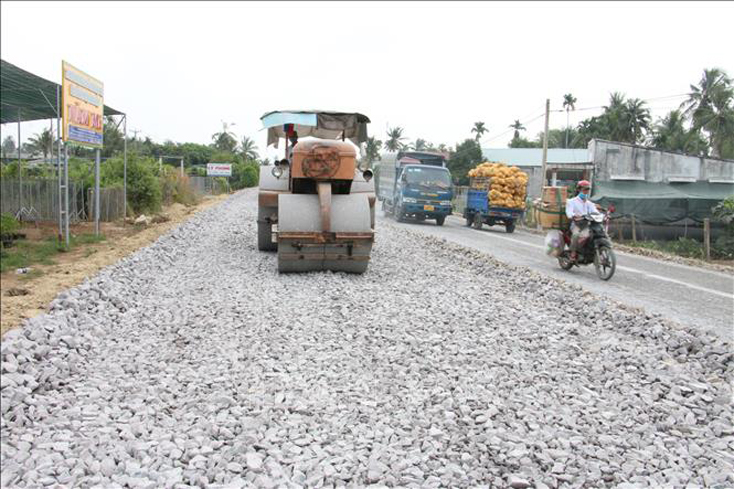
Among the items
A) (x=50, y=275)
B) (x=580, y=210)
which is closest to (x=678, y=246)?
(x=580, y=210)

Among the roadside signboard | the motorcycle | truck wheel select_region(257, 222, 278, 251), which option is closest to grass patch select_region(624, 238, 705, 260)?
the motorcycle

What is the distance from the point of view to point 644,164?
27.0 metres

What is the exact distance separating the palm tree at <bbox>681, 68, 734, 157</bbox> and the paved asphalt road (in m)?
3.21

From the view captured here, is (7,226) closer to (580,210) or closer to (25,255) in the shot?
(25,255)

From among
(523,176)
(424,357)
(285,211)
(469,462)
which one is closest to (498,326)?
(424,357)

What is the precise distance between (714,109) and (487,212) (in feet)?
34.5

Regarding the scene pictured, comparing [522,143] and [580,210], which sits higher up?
[522,143]

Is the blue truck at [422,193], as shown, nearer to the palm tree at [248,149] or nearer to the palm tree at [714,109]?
the palm tree at [714,109]

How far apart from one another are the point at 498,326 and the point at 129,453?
4503 millimetres

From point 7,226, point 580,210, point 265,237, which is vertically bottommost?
point 265,237

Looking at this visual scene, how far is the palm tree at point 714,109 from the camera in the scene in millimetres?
11445

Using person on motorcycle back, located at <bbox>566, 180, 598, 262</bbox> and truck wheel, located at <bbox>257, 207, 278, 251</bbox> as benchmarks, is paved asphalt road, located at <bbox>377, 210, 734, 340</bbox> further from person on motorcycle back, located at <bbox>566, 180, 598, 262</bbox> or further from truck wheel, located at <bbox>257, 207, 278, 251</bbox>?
truck wheel, located at <bbox>257, 207, 278, 251</bbox>

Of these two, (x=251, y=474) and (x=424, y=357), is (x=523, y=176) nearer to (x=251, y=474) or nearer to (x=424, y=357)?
(x=424, y=357)

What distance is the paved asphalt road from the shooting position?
340 inches
